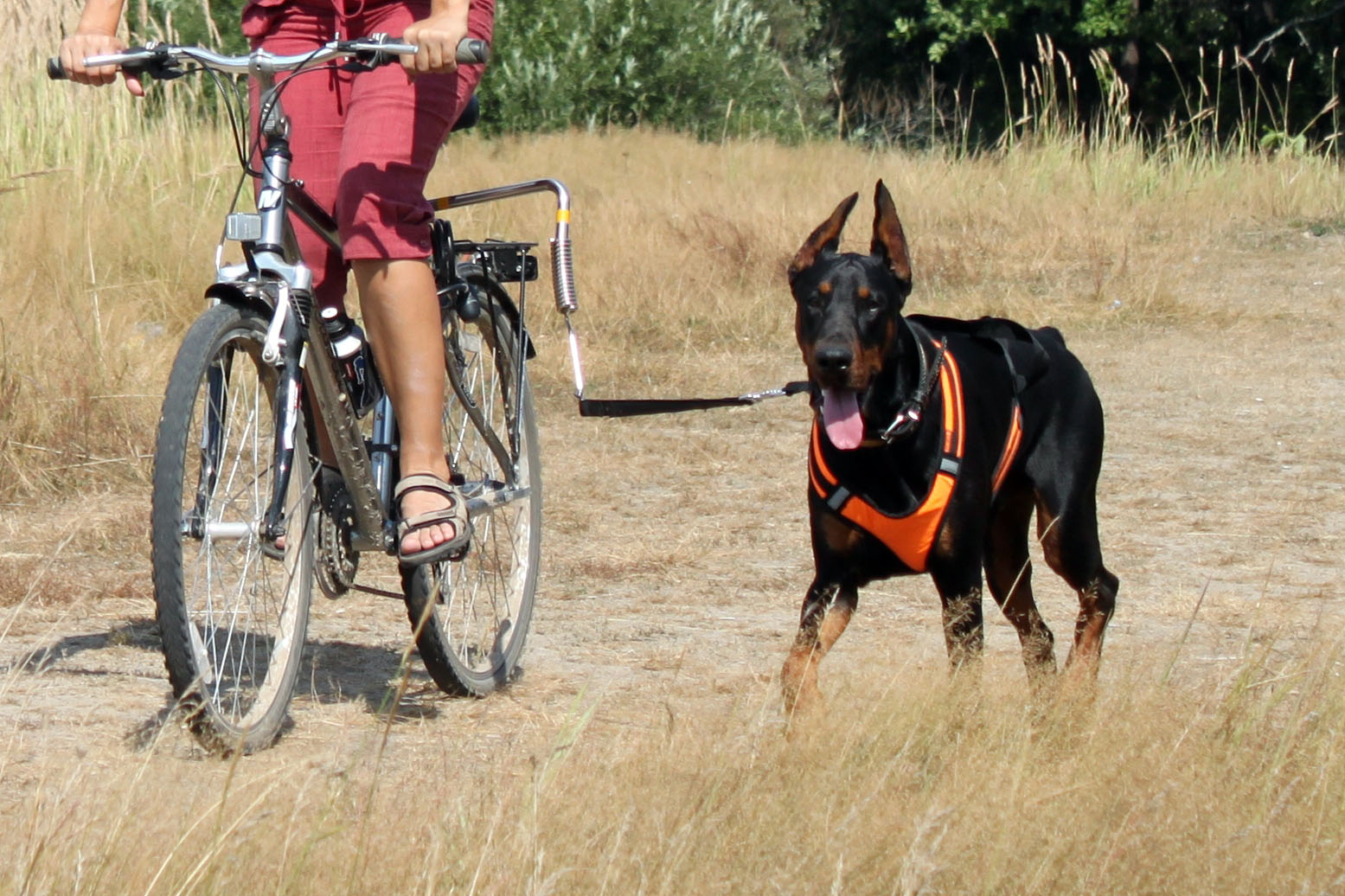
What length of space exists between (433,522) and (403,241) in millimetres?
588

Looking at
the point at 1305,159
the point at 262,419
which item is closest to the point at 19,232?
the point at 262,419

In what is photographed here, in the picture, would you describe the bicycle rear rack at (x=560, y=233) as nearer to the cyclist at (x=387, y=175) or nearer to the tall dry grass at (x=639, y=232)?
the cyclist at (x=387, y=175)

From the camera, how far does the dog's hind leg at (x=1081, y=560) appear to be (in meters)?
4.32

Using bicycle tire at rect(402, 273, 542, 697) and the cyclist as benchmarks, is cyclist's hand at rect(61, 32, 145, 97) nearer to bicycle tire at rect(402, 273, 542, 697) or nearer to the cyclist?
the cyclist

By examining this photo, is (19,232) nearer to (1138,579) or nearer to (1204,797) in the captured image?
(1138,579)

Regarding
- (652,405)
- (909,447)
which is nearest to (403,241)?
(652,405)

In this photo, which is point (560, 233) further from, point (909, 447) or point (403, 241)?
point (909, 447)

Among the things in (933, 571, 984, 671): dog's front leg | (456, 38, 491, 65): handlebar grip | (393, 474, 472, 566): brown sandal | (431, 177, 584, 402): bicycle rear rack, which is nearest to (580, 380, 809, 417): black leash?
(431, 177, 584, 402): bicycle rear rack

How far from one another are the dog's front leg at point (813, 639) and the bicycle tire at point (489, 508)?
2.58 ft

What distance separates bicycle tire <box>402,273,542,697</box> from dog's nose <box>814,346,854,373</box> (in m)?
0.85

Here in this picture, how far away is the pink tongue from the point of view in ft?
12.5

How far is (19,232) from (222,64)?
4652 mm

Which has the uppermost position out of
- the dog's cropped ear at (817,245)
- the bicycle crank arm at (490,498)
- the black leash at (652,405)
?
the dog's cropped ear at (817,245)

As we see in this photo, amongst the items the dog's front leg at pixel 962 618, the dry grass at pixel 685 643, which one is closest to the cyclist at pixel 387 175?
the dry grass at pixel 685 643
